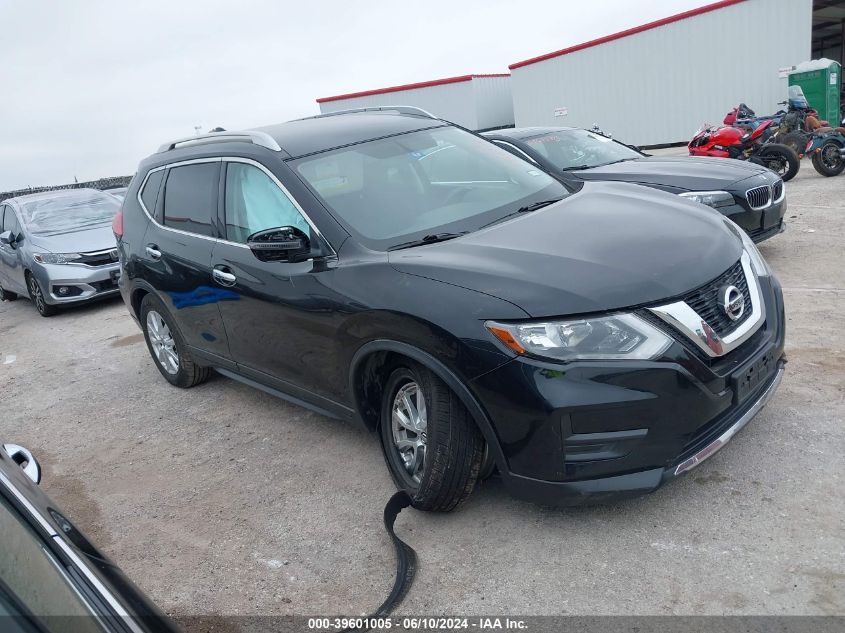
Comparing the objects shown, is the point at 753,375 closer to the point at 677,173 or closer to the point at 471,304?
the point at 471,304

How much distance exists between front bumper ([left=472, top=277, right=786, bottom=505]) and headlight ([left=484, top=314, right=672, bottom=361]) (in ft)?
0.13

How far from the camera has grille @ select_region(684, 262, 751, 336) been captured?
2.97 m

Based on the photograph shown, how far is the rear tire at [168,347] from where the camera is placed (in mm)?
5430

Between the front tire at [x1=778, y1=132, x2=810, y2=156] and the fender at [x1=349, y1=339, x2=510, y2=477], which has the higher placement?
the fender at [x1=349, y1=339, x2=510, y2=477]

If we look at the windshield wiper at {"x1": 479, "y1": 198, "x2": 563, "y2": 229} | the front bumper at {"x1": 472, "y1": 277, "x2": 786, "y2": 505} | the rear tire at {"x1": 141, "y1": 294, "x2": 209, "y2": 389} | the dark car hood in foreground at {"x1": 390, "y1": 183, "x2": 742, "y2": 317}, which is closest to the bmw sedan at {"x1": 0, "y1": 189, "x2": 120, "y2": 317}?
the rear tire at {"x1": 141, "y1": 294, "x2": 209, "y2": 389}

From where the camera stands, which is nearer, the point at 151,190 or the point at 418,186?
the point at 418,186

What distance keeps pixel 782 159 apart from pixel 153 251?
378 inches

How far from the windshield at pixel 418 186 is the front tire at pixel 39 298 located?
724cm

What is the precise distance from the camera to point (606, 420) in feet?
9.14

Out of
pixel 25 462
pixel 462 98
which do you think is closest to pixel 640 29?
pixel 462 98

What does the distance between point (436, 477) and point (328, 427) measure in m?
1.62

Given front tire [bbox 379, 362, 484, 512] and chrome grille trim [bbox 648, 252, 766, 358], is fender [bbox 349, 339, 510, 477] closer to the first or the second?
front tire [bbox 379, 362, 484, 512]

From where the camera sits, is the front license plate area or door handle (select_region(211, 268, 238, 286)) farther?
door handle (select_region(211, 268, 238, 286))

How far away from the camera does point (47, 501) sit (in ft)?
6.93
